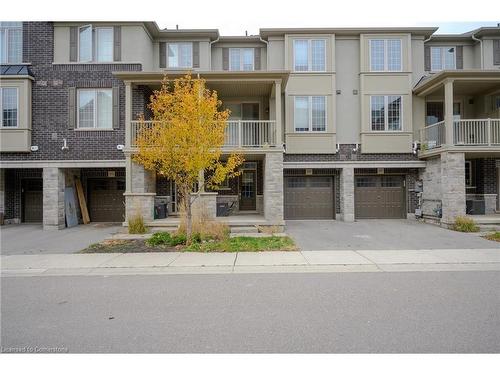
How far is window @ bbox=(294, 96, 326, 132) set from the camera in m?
15.8

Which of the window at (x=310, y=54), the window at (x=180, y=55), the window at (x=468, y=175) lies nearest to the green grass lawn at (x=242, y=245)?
the window at (x=310, y=54)

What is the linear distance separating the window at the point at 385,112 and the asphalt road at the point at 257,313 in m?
10.7

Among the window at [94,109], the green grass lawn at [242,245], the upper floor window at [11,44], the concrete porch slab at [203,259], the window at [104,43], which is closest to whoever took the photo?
the concrete porch slab at [203,259]

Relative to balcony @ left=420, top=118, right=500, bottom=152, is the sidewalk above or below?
below

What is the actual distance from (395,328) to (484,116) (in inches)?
658

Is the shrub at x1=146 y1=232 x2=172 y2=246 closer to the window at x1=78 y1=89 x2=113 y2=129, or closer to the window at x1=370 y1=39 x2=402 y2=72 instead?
the window at x1=78 y1=89 x2=113 y2=129

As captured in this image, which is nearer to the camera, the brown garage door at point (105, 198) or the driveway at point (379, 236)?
the driveway at point (379, 236)

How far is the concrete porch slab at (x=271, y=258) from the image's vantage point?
7.43 m

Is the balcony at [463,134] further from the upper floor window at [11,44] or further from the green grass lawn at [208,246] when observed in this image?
the upper floor window at [11,44]

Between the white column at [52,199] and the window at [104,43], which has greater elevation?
the window at [104,43]

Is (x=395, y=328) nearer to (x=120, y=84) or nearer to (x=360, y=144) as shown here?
(x=360, y=144)

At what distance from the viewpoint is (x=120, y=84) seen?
Result: 46.6 ft

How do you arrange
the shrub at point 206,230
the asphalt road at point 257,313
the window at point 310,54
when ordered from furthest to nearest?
the window at point 310,54 < the shrub at point 206,230 < the asphalt road at point 257,313

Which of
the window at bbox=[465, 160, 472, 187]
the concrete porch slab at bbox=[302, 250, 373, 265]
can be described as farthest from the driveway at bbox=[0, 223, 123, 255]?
the window at bbox=[465, 160, 472, 187]
